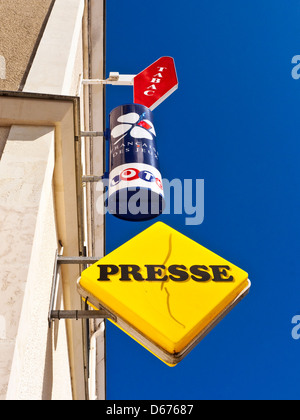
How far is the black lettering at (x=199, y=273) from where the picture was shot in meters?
2.62

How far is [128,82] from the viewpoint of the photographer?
18.9 feet

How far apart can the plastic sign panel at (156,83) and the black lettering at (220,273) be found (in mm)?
2908

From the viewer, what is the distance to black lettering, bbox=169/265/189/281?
8.53 feet

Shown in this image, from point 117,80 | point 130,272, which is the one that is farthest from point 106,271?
point 117,80

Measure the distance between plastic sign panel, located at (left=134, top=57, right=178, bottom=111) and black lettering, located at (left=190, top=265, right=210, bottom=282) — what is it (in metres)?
2.89

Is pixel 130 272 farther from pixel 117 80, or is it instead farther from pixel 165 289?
pixel 117 80

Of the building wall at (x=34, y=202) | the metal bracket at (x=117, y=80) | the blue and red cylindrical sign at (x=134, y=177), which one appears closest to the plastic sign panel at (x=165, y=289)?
the blue and red cylindrical sign at (x=134, y=177)

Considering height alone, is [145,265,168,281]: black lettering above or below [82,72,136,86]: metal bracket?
below

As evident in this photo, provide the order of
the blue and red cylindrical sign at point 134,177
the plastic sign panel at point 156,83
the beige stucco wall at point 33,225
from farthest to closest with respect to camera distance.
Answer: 1. the plastic sign panel at point 156,83
2. the blue and red cylindrical sign at point 134,177
3. the beige stucco wall at point 33,225

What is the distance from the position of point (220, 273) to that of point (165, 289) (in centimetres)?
49

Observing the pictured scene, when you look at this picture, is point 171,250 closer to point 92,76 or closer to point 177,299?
point 177,299

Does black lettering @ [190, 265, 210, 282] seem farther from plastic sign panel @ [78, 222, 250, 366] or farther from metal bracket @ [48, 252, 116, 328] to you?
metal bracket @ [48, 252, 116, 328]

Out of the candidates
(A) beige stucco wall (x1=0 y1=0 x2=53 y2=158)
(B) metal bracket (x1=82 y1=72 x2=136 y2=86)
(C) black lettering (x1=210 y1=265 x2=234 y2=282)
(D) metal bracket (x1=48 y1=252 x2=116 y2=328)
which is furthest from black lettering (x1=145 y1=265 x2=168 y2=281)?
(B) metal bracket (x1=82 y1=72 x2=136 y2=86)

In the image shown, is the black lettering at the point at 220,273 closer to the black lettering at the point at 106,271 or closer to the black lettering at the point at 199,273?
A: the black lettering at the point at 199,273
